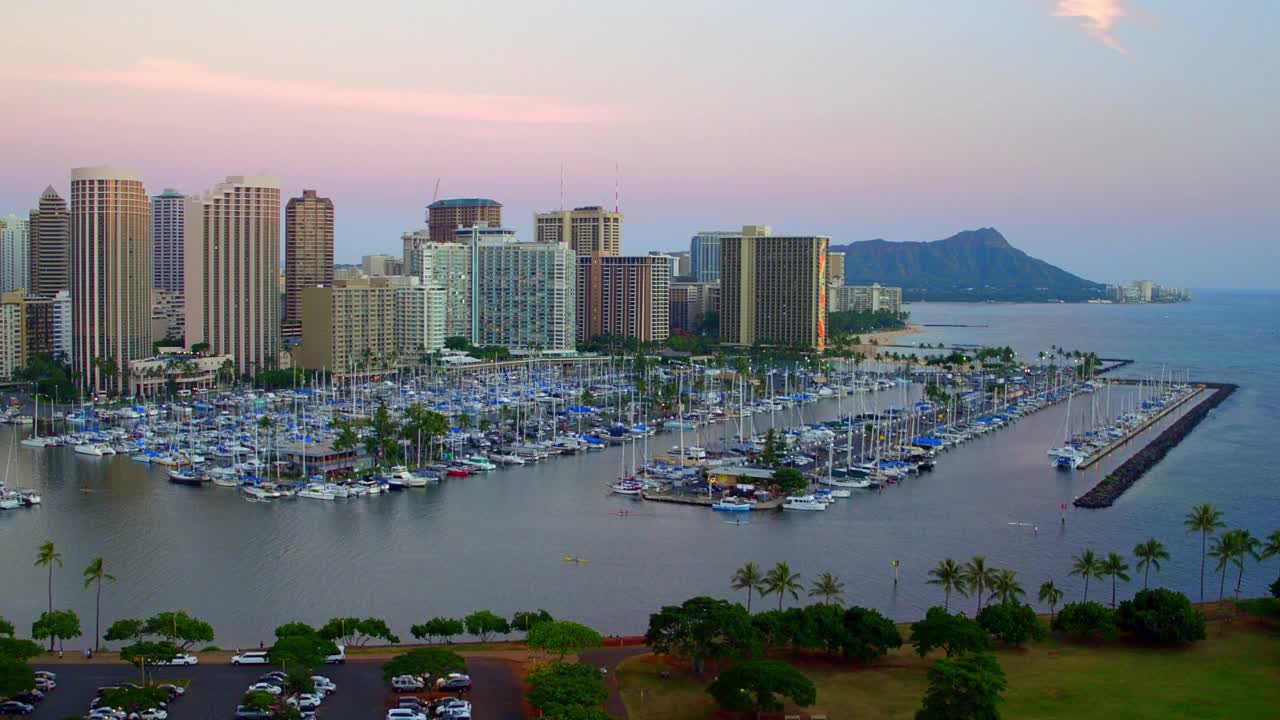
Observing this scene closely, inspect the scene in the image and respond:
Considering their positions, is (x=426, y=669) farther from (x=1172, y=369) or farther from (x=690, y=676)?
(x=1172, y=369)

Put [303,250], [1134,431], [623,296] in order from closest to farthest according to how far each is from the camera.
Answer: [1134,431], [303,250], [623,296]

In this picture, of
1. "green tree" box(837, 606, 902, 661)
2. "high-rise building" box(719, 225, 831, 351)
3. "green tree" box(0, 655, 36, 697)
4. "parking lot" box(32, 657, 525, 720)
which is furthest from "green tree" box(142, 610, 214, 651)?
"high-rise building" box(719, 225, 831, 351)

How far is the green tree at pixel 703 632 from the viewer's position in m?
13.9

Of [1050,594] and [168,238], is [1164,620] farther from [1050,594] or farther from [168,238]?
[168,238]

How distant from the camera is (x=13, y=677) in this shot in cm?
1215

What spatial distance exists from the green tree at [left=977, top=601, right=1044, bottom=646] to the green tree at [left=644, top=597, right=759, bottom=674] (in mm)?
3195

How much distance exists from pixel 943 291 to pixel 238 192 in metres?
154

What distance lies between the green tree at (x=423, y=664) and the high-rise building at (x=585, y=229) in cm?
6185

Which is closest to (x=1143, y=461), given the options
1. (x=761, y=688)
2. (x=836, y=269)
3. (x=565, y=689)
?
(x=761, y=688)

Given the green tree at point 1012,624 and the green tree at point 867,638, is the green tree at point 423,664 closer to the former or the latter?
the green tree at point 867,638

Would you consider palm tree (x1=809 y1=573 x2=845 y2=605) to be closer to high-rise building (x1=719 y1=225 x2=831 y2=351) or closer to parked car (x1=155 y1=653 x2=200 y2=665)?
parked car (x1=155 y1=653 x2=200 y2=665)

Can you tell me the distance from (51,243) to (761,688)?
2092 inches

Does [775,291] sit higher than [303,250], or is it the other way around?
[303,250]

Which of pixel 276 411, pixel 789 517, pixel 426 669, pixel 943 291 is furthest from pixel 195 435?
pixel 943 291
